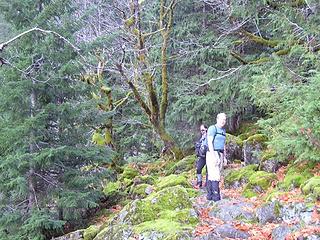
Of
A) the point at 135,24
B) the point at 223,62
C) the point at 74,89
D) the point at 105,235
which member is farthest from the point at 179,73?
the point at 105,235

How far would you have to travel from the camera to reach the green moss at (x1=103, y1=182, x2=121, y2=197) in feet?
44.5

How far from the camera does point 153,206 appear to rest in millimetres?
7672

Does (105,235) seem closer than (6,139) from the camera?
Yes

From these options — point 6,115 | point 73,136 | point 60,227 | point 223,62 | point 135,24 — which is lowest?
point 60,227

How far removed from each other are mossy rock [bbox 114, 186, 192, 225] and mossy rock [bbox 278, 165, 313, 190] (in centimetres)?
242

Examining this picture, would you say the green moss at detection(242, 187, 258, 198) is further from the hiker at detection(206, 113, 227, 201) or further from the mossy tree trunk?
the mossy tree trunk

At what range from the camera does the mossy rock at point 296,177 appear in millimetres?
8680

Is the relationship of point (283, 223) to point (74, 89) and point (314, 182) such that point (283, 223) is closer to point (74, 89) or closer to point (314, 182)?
point (314, 182)

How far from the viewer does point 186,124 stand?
60.0 ft

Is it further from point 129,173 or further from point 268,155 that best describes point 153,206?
point 129,173

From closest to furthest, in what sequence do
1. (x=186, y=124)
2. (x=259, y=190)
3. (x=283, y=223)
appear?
1. (x=283, y=223)
2. (x=259, y=190)
3. (x=186, y=124)

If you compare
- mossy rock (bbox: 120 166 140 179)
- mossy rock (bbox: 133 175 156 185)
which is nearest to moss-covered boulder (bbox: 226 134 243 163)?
mossy rock (bbox: 133 175 156 185)

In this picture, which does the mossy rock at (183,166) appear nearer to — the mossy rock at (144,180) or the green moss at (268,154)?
the mossy rock at (144,180)

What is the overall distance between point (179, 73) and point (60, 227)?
403 inches
